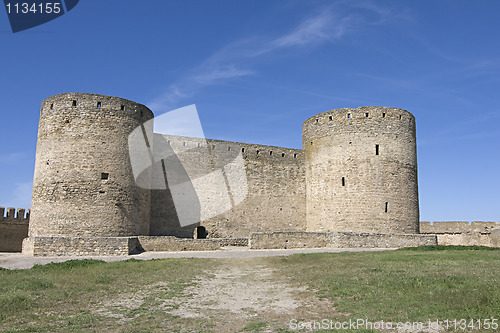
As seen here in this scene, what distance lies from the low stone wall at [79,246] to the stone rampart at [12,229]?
9174 millimetres

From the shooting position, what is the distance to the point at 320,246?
2084cm

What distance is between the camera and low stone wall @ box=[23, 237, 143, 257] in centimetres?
1597

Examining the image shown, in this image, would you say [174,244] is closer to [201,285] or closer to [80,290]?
[201,285]

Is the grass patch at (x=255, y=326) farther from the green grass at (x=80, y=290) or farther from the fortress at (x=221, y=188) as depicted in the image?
the fortress at (x=221, y=188)

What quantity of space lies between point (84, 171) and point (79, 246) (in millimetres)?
3311

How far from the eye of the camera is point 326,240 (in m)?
21.0

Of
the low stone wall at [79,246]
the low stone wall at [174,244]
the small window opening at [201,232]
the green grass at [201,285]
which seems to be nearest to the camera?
the green grass at [201,285]

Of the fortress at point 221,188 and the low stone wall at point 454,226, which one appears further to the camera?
the low stone wall at point 454,226

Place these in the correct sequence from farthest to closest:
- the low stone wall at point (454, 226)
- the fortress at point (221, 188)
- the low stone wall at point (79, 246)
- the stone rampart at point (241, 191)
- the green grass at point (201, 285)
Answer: the low stone wall at point (454, 226) → the stone rampart at point (241, 191) → the fortress at point (221, 188) → the low stone wall at point (79, 246) → the green grass at point (201, 285)

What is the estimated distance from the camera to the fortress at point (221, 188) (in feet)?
58.6

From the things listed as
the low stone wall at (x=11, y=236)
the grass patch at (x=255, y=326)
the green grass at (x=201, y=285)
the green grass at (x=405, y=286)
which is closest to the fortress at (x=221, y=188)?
the low stone wall at (x=11, y=236)

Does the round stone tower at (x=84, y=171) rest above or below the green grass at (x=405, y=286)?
above

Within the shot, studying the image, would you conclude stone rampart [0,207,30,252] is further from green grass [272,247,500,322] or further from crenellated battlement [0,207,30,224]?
green grass [272,247,500,322]

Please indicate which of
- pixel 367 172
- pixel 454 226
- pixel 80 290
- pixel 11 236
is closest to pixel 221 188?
pixel 367 172
